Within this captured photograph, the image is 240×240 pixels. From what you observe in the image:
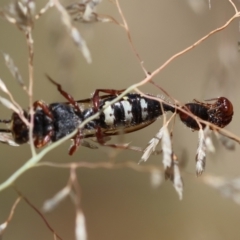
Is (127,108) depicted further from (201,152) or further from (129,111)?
(201,152)

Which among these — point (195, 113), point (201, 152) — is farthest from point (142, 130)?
point (201, 152)

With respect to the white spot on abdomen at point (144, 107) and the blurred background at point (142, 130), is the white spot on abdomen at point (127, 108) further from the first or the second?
the blurred background at point (142, 130)

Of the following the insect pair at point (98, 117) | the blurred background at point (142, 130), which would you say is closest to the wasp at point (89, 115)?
the insect pair at point (98, 117)

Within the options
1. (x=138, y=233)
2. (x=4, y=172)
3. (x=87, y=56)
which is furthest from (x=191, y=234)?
(x=87, y=56)

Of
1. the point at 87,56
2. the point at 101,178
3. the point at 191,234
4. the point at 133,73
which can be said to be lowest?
the point at 191,234

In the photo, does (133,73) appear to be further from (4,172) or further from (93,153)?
(4,172)

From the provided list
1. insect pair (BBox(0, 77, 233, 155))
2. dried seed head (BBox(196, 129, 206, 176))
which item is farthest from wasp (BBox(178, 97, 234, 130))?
dried seed head (BBox(196, 129, 206, 176))

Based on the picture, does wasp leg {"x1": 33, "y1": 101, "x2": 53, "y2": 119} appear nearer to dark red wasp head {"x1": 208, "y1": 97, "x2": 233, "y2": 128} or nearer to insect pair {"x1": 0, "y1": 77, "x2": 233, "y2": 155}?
insect pair {"x1": 0, "y1": 77, "x2": 233, "y2": 155}
